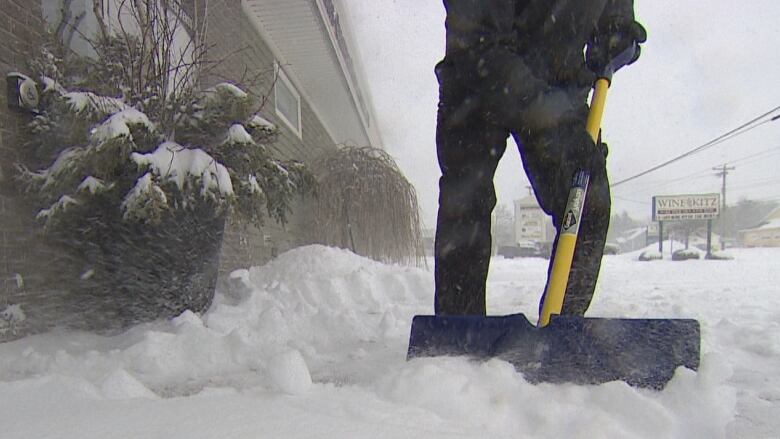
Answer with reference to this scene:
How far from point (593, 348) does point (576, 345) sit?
0.04 metres

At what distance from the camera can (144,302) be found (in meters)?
1.93

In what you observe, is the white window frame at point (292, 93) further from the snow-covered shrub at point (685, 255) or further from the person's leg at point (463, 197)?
the snow-covered shrub at point (685, 255)

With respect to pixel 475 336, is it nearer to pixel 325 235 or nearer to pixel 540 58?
pixel 540 58

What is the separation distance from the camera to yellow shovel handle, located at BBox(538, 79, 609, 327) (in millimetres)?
1394

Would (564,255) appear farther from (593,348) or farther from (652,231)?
(652,231)

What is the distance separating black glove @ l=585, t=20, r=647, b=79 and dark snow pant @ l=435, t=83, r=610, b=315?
0.58 ft

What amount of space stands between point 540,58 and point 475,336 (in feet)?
3.49

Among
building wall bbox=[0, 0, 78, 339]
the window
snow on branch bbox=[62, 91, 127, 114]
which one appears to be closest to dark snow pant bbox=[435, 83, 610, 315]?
snow on branch bbox=[62, 91, 127, 114]

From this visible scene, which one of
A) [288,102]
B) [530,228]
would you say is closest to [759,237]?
[530,228]

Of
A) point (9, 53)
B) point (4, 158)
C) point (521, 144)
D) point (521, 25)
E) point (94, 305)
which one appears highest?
point (521, 25)

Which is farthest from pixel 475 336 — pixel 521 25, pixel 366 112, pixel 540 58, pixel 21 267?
pixel 366 112

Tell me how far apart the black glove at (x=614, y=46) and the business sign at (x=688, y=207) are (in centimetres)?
1528

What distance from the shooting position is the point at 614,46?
67.4 inches

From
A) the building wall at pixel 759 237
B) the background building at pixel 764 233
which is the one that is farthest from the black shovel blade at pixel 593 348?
the background building at pixel 764 233
